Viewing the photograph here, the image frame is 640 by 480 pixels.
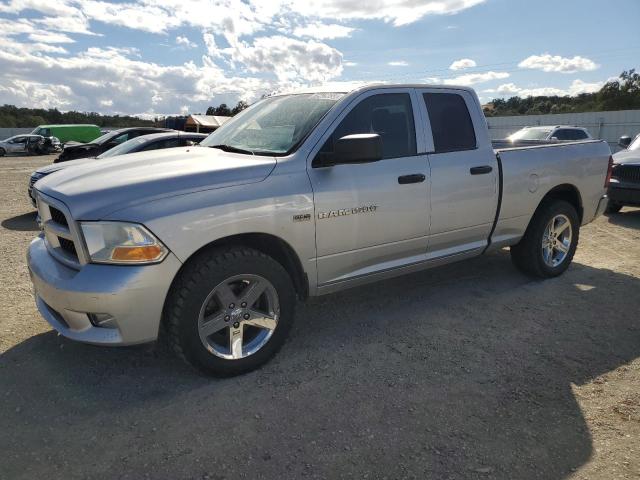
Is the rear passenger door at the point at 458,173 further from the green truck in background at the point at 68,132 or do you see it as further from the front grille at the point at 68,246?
the green truck in background at the point at 68,132

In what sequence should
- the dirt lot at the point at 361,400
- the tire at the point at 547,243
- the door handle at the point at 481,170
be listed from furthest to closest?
the tire at the point at 547,243
the door handle at the point at 481,170
the dirt lot at the point at 361,400

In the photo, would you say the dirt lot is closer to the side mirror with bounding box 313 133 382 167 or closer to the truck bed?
the truck bed

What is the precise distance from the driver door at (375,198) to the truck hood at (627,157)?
21.7 ft

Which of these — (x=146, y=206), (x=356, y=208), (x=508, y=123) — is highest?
(x=146, y=206)

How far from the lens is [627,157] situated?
355 inches

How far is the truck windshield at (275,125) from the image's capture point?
141 inches

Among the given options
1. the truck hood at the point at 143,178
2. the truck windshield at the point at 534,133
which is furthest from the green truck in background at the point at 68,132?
the truck hood at the point at 143,178

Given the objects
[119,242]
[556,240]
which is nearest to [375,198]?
[119,242]

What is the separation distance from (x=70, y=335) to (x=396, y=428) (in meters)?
2.01

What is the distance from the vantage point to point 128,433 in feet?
8.89

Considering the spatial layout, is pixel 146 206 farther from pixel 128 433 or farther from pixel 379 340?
pixel 379 340

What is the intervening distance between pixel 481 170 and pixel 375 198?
1.26 m

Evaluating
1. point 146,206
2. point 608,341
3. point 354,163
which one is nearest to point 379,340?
point 354,163

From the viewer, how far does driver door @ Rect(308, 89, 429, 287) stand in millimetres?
3469
